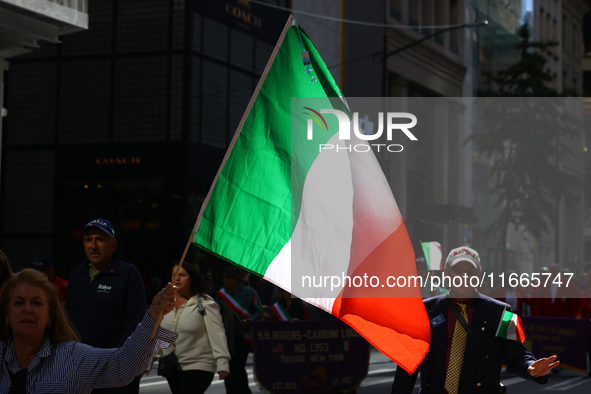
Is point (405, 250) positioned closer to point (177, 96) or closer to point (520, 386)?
point (520, 386)

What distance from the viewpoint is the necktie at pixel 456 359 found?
18.5 ft

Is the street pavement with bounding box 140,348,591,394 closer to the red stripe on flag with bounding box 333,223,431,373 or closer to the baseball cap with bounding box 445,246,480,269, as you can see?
the baseball cap with bounding box 445,246,480,269

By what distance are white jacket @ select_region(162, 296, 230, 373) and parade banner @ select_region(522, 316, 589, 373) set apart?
8.45 meters

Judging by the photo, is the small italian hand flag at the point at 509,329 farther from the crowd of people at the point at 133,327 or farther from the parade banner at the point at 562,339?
the parade banner at the point at 562,339

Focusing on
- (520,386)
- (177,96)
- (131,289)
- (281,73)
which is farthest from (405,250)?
(177,96)

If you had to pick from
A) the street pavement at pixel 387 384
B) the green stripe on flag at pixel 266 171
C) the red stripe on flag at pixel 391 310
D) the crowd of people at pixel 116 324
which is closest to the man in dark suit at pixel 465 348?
the red stripe on flag at pixel 391 310

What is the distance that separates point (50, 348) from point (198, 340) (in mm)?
4220

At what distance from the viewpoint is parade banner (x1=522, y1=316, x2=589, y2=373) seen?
15406 mm

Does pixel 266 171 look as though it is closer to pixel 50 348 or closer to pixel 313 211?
pixel 313 211

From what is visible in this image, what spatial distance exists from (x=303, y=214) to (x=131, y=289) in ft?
5.48

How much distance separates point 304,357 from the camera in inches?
441

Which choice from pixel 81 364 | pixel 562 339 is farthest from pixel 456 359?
pixel 562 339

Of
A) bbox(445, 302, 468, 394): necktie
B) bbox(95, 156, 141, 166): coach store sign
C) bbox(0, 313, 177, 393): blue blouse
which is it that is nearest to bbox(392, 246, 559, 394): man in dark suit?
bbox(445, 302, 468, 394): necktie

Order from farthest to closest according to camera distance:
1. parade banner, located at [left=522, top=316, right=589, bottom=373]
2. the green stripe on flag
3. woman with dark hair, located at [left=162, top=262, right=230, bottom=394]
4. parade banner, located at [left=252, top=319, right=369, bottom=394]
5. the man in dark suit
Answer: parade banner, located at [left=522, top=316, right=589, bottom=373] < parade banner, located at [left=252, top=319, right=369, bottom=394] < woman with dark hair, located at [left=162, top=262, right=230, bottom=394] < the man in dark suit < the green stripe on flag
